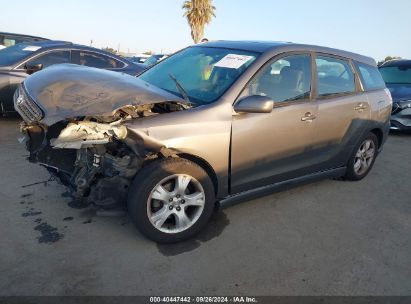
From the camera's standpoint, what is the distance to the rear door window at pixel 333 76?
407 cm

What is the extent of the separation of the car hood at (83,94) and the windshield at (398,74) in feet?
25.9

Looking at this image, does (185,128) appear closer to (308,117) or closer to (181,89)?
(181,89)

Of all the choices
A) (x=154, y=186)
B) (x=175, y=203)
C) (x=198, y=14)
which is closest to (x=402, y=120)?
(x=175, y=203)

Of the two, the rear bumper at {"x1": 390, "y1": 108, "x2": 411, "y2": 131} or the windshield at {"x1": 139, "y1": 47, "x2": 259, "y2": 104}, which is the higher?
the windshield at {"x1": 139, "y1": 47, "x2": 259, "y2": 104}

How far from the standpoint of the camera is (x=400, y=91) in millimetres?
8266

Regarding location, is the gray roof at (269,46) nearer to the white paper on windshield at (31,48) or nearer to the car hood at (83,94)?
the car hood at (83,94)

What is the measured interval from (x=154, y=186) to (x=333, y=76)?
2579mm

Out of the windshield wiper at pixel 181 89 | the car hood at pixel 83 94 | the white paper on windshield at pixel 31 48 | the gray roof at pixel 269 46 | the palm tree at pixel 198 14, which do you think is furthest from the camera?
the palm tree at pixel 198 14

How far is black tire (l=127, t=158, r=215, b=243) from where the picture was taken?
291 centimetres

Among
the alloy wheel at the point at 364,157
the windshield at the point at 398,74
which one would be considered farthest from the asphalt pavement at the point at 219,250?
the windshield at the point at 398,74

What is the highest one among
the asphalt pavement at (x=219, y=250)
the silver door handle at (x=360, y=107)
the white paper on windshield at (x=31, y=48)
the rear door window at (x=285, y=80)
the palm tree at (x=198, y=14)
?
the palm tree at (x=198, y=14)

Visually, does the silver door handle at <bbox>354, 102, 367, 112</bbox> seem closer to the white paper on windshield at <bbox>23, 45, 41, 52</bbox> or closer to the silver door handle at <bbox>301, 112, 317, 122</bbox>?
the silver door handle at <bbox>301, 112, 317, 122</bbox>

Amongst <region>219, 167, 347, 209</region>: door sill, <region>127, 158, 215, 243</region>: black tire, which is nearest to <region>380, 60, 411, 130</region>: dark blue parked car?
<region>219, 167, 347, 209</region>: door sill

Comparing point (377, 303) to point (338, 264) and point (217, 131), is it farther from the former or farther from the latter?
point (217, 131)
